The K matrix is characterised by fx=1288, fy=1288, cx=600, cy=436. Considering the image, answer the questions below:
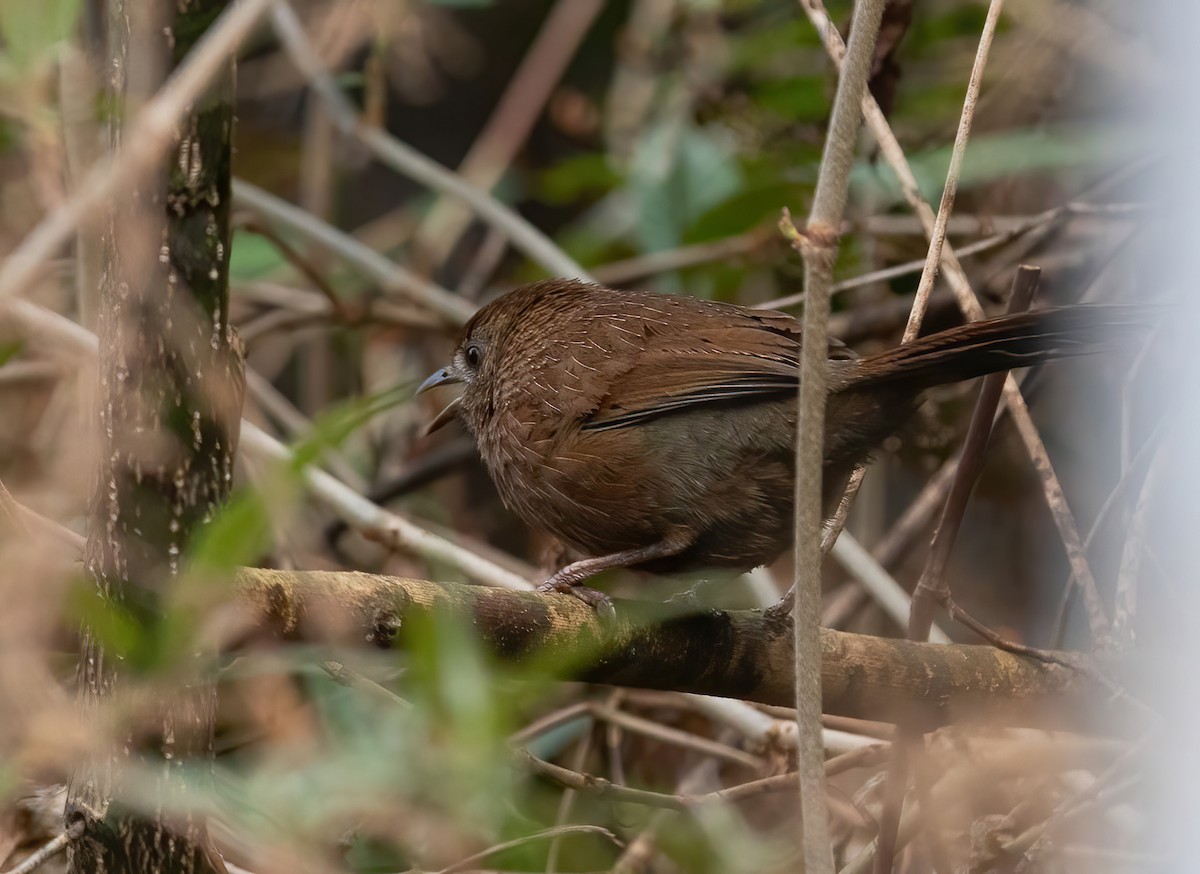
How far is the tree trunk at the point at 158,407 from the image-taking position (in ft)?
6.47

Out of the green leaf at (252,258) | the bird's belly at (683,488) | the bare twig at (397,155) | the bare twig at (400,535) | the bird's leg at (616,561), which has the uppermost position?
the bare twig at (397,155)

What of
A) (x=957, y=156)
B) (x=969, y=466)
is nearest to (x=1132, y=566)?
(x=969, y=466)

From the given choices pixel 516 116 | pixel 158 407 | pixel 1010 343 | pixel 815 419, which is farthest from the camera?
pixel 516 116

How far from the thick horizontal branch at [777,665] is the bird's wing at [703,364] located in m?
0.48

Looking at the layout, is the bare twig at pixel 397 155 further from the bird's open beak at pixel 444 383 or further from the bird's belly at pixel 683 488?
the bird's belly at pixel 683 488

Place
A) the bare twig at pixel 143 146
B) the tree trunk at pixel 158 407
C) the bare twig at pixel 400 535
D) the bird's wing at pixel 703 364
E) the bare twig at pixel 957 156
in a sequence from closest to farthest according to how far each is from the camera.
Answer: the bare twig at pixel 143 146 < the tree trunk at pixel 158 407 < the bare twig at pixel 957 156 < the bird's wing at pixel 703 364 < the bare twig at pixel 400 535

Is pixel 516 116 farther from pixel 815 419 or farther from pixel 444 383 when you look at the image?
pixel 815 419

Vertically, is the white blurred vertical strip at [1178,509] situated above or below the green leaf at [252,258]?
below

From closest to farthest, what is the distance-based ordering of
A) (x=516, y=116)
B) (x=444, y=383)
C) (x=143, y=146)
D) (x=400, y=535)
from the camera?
(x=143, y=146) < (x=400, y=535) < (x=444, y=383) < (x=516, y=116)

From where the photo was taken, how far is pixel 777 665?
2.62m

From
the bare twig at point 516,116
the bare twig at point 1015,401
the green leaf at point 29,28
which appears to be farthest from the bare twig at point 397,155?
the green leaf at point 29,28

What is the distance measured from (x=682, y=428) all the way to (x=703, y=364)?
166 millimetres

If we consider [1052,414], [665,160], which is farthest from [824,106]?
[1052,414]

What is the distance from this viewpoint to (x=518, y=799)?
2.13m
